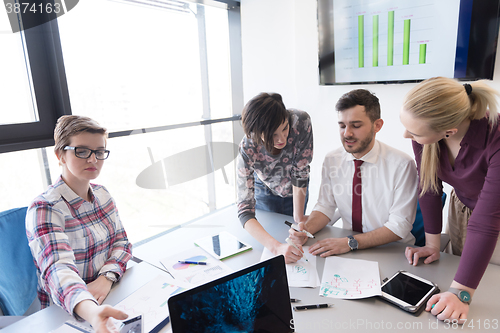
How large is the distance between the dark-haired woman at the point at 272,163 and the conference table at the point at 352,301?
0.12 m

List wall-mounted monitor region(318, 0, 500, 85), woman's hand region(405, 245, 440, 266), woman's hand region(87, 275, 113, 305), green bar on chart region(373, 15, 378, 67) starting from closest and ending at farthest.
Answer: woman's hand region(87, 275, 113, 305)
woman's hand region(405, 245, 440, 266)
wall-mounted monitor region(318, 0, 500, 85)
green bar on chart region(373, 15, 378, 67)

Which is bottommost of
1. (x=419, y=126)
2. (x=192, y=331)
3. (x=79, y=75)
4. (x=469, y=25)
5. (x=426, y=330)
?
(x=426, y=330)

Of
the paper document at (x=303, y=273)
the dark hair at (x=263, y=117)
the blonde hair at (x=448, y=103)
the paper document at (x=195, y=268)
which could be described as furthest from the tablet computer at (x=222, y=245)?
the blonde hair at (x=448, y=103)

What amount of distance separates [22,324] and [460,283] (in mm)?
1468

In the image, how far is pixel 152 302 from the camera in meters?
1.12

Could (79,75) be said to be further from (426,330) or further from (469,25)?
(469,25)

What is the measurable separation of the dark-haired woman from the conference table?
12 centimetres

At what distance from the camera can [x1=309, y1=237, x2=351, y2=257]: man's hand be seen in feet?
4.52

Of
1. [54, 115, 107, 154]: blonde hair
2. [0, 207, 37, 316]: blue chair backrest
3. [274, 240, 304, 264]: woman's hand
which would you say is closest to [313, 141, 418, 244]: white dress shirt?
[274, 240, 304, 264]: woman's hand

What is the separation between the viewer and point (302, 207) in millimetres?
1802

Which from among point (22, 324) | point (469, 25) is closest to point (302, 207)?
point (22, 324)

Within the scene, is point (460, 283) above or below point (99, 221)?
below

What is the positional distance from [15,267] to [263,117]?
4.00 feet

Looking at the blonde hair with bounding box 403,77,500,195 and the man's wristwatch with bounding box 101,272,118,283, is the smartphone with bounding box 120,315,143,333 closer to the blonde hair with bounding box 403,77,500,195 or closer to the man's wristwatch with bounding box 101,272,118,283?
the man's wristwatch with bounding box 101,272,118,283
